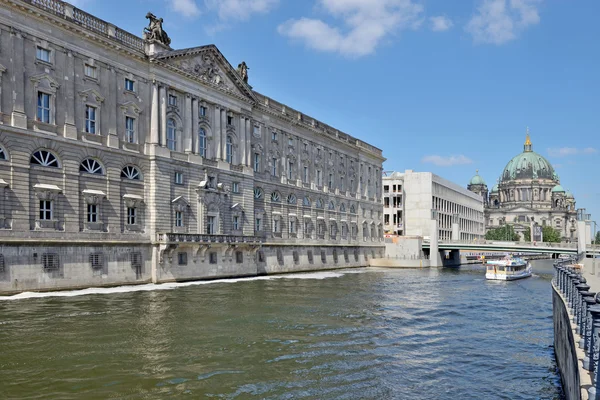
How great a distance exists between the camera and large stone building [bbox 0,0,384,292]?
A: 137 ft

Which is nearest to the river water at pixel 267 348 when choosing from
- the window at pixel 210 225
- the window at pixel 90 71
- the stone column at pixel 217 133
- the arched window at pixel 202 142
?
the window at pixel 210 225

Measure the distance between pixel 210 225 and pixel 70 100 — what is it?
2104cm

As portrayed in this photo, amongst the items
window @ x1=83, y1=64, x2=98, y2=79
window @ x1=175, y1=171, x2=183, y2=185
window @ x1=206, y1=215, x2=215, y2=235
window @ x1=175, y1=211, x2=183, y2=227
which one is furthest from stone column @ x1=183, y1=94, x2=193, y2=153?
window @ x1=83, y1=64, x2=98, y2=79

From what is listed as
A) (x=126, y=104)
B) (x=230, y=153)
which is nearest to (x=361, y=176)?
(x=230, y=153)

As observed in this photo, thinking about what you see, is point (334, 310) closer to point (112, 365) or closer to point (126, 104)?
point (112, 365)

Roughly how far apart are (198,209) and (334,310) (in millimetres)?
25780

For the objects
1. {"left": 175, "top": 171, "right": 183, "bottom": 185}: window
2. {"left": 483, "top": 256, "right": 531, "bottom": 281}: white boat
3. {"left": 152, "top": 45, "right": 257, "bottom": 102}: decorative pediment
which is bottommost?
{"left": 483, "top": 256, "right": 531, "bottom": 281}: white boat

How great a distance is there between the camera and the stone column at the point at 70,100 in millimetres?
45406

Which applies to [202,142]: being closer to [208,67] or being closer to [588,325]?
[208,67]

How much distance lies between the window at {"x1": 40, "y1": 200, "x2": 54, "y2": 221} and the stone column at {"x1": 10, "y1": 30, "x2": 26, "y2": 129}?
5982 mm

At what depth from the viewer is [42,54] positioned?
144 feet

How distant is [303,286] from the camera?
5550 cm

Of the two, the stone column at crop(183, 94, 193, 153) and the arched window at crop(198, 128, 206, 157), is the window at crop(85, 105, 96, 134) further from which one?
the arched window at crop(198, 128, 206, 157)

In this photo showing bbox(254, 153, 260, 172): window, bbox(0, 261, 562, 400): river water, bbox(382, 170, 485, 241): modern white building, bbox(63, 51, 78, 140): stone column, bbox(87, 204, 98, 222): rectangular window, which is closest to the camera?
bbox(0, 261, 562, 400): river water
